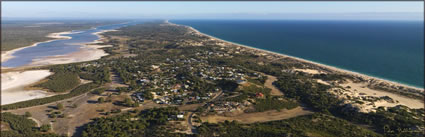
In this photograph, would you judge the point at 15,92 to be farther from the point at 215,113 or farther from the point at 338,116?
the point at 338,116

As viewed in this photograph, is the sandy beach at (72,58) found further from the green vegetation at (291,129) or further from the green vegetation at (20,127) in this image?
the green vegetation at (291,129)

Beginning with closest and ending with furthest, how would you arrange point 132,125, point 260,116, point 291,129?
point 291,129 < point 132,125 < point 260,116

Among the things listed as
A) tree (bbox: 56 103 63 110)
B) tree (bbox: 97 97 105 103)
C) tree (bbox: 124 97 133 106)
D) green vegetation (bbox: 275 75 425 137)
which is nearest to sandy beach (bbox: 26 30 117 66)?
tree (bbox: 56 103 63 110)

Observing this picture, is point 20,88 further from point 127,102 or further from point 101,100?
point 127,102

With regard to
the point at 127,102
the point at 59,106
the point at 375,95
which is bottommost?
the point at 59,106

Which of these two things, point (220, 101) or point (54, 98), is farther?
point (54, 98)

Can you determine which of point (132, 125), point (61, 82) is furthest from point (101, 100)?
point (61, 82)

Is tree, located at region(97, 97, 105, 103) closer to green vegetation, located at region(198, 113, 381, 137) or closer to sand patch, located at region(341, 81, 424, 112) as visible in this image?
green vegetation, located at region(198, 113, 381, 137)
